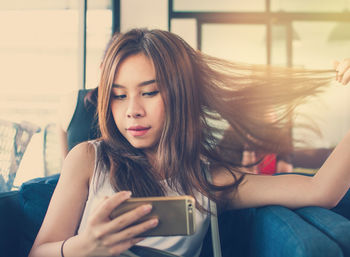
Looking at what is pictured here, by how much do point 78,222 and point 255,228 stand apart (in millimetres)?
513

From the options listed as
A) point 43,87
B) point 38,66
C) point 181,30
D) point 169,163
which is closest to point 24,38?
point 38,66

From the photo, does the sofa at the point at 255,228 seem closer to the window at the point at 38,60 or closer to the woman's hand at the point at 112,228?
the woman's hand at the point at 112,228

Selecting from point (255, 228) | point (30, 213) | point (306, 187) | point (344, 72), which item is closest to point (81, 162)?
point (30, 213)

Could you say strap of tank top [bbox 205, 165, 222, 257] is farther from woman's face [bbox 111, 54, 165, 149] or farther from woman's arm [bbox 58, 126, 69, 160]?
woman's arm [bbox 58, 126, 69, 160]

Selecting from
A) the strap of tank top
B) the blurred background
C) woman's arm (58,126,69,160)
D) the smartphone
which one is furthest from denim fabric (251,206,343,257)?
the blurred background

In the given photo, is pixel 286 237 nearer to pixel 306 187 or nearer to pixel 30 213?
pixel 306 187

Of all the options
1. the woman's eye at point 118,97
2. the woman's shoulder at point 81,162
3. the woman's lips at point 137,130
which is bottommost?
the woman's shoulder at point 81,162

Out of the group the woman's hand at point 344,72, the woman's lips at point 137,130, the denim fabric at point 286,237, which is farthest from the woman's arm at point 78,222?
the woman's hand at point 344,72

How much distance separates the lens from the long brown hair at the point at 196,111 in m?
0.94

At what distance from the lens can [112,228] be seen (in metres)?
0.65

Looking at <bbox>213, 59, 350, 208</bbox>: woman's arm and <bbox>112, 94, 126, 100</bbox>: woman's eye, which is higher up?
<bbox>112, 94, 126, 100</bbox>: woman's eye

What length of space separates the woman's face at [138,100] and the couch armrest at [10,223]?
1.36ft

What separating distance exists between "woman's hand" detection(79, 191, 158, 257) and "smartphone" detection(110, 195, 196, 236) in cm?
1

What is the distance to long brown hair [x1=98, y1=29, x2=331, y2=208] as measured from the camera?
94 cm
